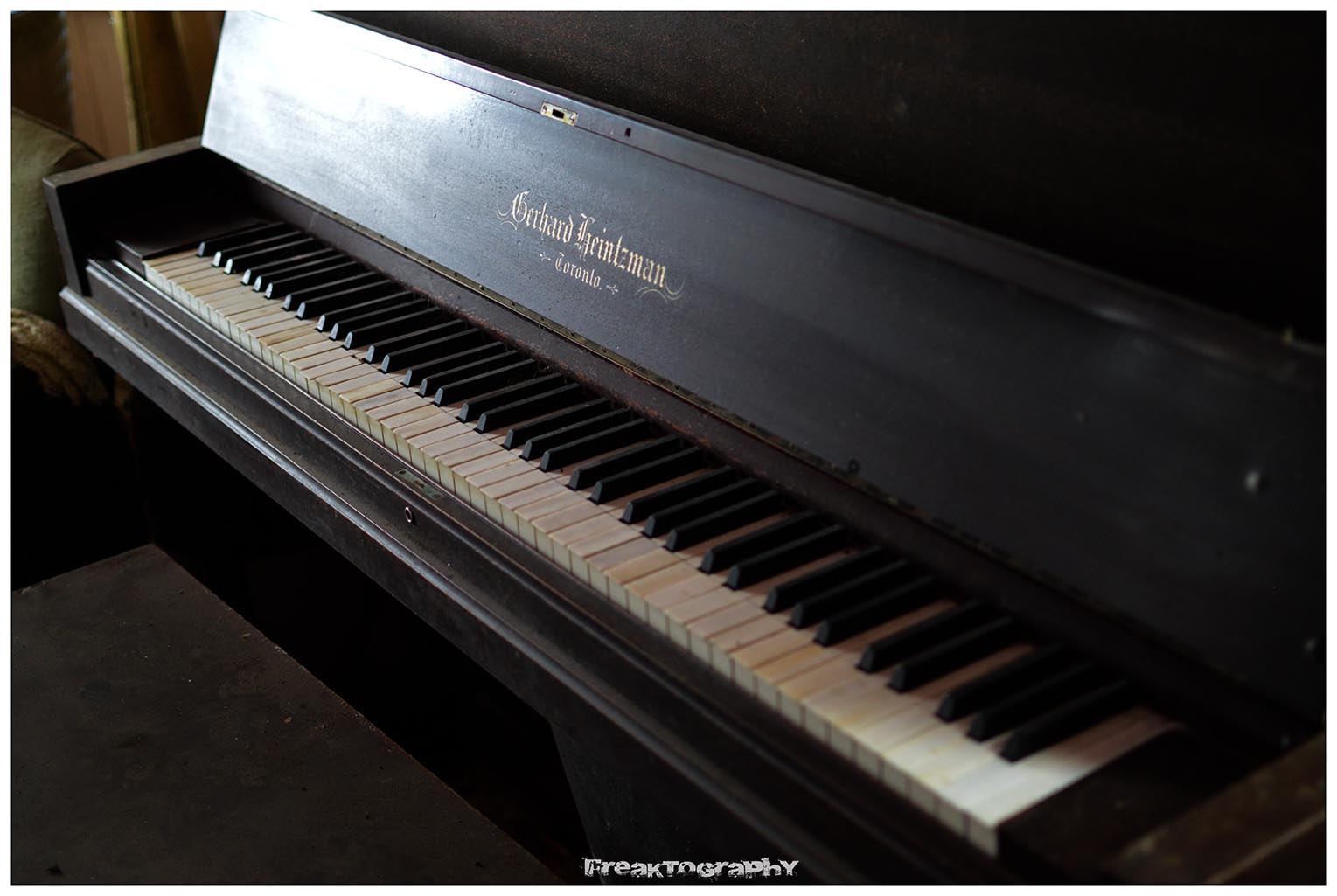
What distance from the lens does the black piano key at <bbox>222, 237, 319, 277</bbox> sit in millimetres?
2420

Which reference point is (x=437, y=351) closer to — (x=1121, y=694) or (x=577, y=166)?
(x=577, y=166)

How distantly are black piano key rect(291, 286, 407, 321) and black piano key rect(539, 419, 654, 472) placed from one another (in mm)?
611

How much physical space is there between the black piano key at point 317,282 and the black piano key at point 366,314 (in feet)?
0.29

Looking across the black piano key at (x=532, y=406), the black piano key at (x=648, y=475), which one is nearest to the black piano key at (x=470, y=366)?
the black piano key at (x=532, y=406)

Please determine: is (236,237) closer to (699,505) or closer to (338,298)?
(338,298)

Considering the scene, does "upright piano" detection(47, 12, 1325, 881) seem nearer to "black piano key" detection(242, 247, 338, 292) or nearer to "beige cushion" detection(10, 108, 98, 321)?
"black piano key" detection(242, 247, 338, 292)

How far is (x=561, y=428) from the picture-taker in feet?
5.99

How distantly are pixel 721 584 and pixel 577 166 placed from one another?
694 millimetres

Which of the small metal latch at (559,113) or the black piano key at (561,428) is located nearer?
the black piano key at (561,428)

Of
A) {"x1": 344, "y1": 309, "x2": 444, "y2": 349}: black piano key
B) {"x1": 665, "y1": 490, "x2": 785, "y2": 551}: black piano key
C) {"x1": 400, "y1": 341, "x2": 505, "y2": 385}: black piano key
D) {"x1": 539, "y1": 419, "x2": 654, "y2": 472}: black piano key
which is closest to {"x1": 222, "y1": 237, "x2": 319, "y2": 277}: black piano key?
{"x1": 344, "y1": 309, "x2": 444, "y2": 349}: black piano key

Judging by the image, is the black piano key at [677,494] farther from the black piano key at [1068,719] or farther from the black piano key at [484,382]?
the black piano key at [1068,719]

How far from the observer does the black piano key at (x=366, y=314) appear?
2162 mm

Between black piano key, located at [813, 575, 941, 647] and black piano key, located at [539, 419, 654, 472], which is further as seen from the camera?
black piano key, located at [539, 419, 654, 472]

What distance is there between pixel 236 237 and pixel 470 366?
770 mm
